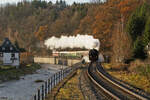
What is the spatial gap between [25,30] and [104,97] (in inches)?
4569

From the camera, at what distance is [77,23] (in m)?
102

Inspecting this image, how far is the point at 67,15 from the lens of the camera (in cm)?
11862

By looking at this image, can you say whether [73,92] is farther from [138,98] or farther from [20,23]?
[20,23]

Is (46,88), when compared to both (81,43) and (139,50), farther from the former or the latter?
(81,43)

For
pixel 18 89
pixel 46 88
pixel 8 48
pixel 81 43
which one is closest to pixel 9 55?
pixel 8 48

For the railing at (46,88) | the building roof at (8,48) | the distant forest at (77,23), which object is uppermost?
the distant forest at (77,23)

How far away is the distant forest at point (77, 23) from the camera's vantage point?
36.9 meters

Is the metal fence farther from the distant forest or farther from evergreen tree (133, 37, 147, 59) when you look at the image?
the distant forest

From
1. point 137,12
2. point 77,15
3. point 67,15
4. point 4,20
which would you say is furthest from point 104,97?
point 4,20

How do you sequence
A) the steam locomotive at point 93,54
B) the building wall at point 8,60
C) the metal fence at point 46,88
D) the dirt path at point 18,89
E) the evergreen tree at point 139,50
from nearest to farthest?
the metal fence at point 46,88 → the dirt path at point 18,89 → the evergreen tree at point 139,50 → the steam locomotive at point 93,54 → the building wall at point 8,60

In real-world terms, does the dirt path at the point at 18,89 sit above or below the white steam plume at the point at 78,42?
below

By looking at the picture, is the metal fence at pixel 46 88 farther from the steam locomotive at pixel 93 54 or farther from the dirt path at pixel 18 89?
the steam locomotive at pixel 93 54

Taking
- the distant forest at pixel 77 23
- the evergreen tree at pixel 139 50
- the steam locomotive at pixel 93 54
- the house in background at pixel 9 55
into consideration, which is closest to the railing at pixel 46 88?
the steam locomotive at pixel 93 54

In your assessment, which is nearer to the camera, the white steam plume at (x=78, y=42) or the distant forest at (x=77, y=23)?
the distant forest at (x=77, y=23)
